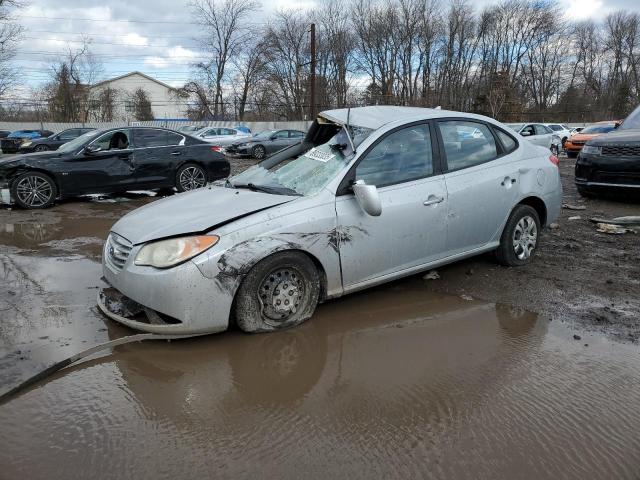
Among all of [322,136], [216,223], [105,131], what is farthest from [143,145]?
[216,223]

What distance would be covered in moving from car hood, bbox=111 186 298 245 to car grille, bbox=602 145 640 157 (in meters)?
6.65

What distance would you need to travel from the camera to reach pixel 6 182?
905 centimetres

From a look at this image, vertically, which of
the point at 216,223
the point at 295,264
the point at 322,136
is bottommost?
the point at 295,264

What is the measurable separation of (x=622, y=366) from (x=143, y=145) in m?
9.01

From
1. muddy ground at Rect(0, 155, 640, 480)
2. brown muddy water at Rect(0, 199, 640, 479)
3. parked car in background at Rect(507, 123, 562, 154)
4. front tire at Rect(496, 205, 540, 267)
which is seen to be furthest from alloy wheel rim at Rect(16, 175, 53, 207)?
parked car in background at Rect(507, 123, 562, 154)

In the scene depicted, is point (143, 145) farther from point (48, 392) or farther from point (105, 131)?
point (48, 392)

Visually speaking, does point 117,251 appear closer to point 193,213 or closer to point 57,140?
point 193,213

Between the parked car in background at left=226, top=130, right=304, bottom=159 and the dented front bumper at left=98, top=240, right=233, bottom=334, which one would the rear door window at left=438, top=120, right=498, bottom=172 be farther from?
the parked car in background at left=226, top=130, right=304, bottom=159

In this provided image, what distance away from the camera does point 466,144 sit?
489cm

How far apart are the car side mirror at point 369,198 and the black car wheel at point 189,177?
7208 millimetres

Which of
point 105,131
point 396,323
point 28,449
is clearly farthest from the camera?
point 105,131

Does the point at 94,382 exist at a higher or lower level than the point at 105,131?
lower

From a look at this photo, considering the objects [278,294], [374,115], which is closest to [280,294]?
[278,294]

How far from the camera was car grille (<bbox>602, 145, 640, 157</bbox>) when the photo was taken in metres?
8.10
